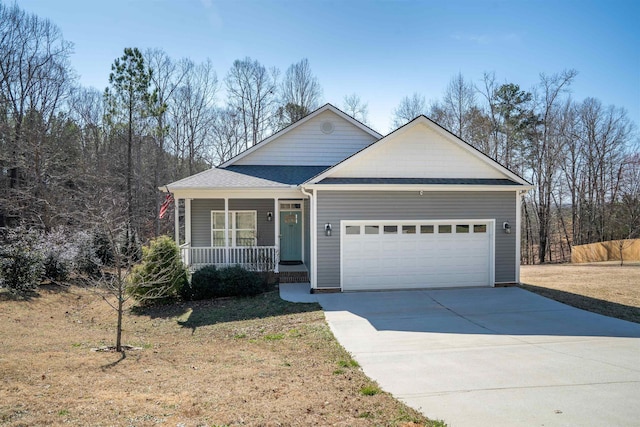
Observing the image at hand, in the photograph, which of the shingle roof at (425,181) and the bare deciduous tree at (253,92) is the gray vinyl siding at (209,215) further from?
the bare deciduous tree at (253,92)

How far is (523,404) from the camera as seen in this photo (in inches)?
171

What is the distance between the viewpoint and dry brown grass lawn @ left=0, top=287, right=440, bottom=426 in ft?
13.4

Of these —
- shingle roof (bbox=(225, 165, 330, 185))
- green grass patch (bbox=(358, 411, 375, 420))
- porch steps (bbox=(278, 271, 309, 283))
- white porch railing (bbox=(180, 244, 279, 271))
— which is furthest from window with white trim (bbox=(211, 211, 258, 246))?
green grass patch (bbox=(358, 411, 375, 420))

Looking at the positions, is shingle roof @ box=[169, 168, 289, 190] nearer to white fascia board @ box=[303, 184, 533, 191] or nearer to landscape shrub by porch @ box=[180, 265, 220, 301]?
white fascia board @ box=[303, 184, 533, 191]

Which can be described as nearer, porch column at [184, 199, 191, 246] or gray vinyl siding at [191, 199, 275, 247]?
porch column at [184, 199, 191, 246]

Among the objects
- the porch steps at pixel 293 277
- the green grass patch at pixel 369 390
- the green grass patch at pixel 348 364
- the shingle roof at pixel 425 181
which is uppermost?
the shingle roof at pixel 425 181

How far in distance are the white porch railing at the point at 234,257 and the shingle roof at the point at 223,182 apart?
1.97 m

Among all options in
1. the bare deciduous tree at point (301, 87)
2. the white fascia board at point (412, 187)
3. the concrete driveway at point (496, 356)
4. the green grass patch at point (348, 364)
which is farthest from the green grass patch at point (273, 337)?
the bare deciduous tree at point (301, 87)

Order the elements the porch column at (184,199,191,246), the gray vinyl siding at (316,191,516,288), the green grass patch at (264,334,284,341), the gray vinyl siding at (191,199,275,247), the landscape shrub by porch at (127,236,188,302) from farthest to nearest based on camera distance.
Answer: the gray vinyl siding at (191,199,275,247) < the porch column at (184,199,191,246) < the gray vinyl siding at (316,191,516,288) < the landscape shrub by porch at (127,236,188,302) < the green grass patch at (264,334,284,341)

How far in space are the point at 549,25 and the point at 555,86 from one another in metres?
16.9

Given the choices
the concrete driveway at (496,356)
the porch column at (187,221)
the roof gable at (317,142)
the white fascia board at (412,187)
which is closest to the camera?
the concrete driveway at (496,356)

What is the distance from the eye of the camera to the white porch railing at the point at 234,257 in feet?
41.3

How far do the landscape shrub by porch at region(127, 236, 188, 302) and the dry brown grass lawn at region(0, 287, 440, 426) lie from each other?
113 cm

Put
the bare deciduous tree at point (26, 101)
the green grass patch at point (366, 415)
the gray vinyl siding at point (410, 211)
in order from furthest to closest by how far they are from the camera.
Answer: the bare deciduous tree at point (26, 101) → the gray vinyl siding at point (410, 211) → the green grass patch at point (366, 415)
